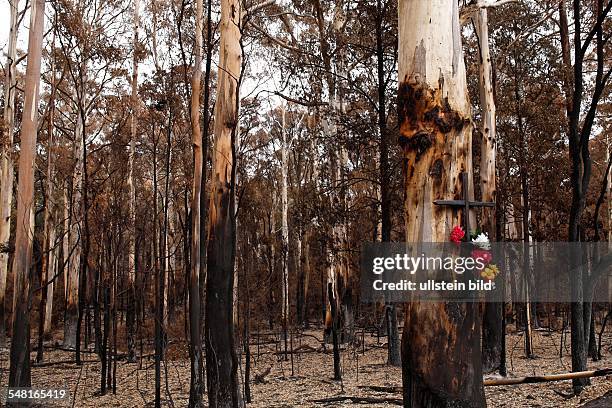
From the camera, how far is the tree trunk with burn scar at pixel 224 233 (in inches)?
207

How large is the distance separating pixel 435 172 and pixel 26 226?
18.9 feet

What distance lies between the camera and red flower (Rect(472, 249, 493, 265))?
290 centimetres

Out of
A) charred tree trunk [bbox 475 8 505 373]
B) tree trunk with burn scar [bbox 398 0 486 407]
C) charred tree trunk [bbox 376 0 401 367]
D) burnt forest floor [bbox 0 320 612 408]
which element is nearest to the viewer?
tree trunk with burn scar [bbox 398 0 486 407]

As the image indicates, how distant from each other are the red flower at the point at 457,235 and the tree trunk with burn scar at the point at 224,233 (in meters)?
2.97

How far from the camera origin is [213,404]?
5.16 meters

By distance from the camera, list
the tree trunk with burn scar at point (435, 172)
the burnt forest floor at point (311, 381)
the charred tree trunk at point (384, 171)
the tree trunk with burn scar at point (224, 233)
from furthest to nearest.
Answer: the charred tree trunk at point (384, 171) → the burnt forest floor at point (311, 381) → the tree trunk with burn scar at point (224, 233) → the tree trunk with burn scar at point (435, 172)

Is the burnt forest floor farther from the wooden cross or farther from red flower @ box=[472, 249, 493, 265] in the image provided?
the wooden cross

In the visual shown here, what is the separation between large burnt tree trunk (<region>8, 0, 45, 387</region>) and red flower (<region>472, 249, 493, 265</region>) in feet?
17.2

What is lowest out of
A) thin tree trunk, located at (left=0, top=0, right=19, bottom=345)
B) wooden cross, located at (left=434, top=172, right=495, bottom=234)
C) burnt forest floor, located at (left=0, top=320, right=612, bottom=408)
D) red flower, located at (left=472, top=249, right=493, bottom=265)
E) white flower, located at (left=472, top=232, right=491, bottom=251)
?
burnt forest floor, located at (left=0, top=320, right=612, bottom=408)

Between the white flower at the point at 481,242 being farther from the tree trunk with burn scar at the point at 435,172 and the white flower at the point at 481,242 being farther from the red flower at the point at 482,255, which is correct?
the tree trunk with burn scar at the point at 435,172

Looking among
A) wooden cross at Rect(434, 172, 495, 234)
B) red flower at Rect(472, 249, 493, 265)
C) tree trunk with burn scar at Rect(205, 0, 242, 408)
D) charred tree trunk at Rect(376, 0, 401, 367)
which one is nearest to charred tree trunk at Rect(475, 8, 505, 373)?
charred tree trunk at Rect(376, 0, 401, 367)

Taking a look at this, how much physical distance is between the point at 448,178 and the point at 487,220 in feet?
21.6

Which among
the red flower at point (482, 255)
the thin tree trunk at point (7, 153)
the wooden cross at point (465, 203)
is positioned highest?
the thin tree trunk at point (7, 153)

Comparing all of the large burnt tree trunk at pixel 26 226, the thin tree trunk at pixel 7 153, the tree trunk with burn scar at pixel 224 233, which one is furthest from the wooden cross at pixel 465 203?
the thin tree trunk at pixel 7 153
